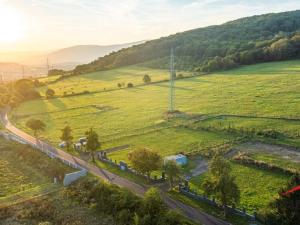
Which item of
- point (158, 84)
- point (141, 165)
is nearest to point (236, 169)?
point (141, 165)

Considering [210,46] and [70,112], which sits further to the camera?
[210,46]

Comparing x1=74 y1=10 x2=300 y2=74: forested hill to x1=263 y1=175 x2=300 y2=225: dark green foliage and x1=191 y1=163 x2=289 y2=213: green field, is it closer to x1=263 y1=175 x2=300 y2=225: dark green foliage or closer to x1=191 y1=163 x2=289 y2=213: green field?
x1=191 y1=163 x2=289 y2=213: green field

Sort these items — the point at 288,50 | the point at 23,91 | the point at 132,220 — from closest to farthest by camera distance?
1. the point at 132,220
2. the point at 23,91
3. the point at 288,50

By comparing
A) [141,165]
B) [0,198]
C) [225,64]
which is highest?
[225,64]

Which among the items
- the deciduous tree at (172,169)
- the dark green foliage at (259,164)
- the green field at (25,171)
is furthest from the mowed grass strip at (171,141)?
the deciduous tree at (172,169)

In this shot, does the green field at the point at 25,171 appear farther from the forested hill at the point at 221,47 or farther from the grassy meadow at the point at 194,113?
the forested hill at the point at 221,47

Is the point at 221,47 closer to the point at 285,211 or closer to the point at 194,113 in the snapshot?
the point at 194,113

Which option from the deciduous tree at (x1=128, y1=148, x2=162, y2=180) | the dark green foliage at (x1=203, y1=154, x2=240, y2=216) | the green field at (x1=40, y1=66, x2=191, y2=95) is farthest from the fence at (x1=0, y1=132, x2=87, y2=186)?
the green field at (x1=40, y1=66, x2=191, y2=95)

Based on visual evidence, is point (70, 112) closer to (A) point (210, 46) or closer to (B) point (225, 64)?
(B) point (225, 64)

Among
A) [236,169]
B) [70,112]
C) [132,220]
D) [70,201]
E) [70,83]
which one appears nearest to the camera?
[132,220]
